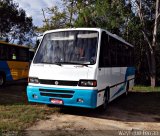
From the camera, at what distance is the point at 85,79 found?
31.3ft

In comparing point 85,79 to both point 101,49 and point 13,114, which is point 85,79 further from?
point 13,114

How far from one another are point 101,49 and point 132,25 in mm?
13853

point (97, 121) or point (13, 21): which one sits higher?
point (13, 21)

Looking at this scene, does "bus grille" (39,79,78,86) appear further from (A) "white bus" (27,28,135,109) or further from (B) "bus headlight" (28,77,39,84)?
(B) "bus headlight" (28,77,39,84)

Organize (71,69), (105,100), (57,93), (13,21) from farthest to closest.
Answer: (13,21)
(105,100)
(57,93)
(71,69)

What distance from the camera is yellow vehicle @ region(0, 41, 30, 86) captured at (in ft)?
60.4

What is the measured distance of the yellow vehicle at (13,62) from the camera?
18406 mm

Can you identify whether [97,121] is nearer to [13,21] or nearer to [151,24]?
[151,24]

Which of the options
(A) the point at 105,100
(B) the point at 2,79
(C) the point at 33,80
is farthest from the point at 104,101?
(B) the point at 2,79

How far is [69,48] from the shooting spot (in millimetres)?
10227

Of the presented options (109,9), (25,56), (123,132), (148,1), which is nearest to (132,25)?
(109,9)

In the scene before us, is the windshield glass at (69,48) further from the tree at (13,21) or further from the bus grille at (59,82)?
the tree at (13,21)

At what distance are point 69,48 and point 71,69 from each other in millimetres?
851

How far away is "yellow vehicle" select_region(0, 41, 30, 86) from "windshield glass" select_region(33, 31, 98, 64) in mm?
8206
